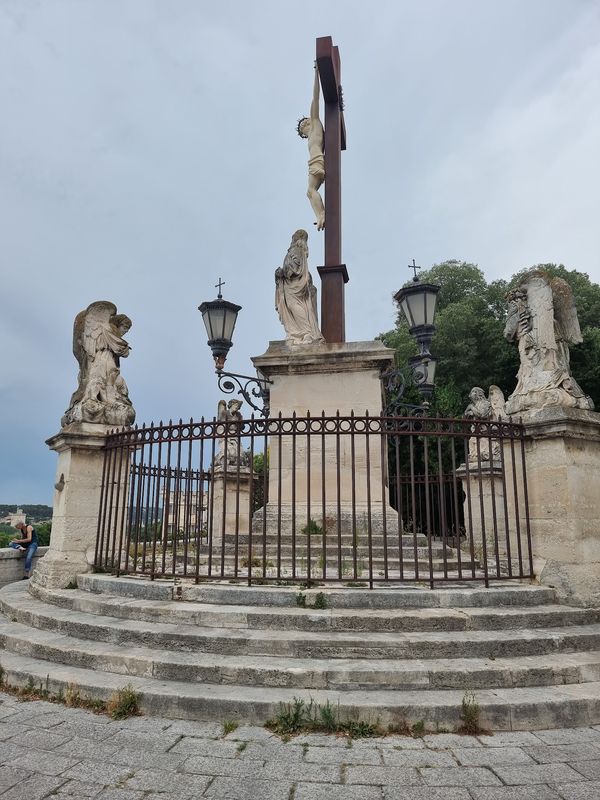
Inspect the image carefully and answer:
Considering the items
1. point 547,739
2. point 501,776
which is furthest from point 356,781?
point 547,739

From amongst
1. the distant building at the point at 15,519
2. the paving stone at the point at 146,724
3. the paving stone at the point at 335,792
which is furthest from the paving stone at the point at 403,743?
the distant building at the point at 15,519

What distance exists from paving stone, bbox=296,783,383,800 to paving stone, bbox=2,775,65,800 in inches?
48.7

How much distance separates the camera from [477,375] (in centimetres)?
2669

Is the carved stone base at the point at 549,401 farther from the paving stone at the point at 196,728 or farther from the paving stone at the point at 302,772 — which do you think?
the paving stone at the point at 196,728

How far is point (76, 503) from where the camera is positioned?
22.4 feet

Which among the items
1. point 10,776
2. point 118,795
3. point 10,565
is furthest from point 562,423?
point 10,565

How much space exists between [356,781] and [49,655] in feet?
10.3

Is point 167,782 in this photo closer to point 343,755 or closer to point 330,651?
point 343,755

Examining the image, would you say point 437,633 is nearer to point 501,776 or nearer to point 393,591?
point 393,591

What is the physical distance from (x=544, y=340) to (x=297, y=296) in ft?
14.4

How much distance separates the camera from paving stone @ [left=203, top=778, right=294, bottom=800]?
8.91 feet

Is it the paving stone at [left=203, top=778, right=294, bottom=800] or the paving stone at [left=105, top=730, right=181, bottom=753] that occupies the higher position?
the paving stone at [left=105, top=730, right=181, bottom=753]

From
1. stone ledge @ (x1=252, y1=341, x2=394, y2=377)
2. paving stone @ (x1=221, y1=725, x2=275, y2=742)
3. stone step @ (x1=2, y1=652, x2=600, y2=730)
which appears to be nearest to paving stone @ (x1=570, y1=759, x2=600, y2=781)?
stone step @ (x1=2, y1=652, x2=600, y2=730)

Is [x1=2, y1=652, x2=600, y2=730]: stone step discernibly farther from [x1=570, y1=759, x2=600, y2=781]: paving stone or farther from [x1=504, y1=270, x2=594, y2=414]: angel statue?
[x1=504, y1=270, x2=594, y2=414]: angel statue
